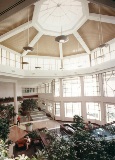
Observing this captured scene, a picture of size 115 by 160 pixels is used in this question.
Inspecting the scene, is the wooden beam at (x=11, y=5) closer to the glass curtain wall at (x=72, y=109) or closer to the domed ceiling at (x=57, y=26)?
the domed ceiling at (x=57, y=26)

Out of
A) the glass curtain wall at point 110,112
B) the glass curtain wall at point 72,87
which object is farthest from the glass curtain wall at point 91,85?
the glass curtain wall at point 110,112

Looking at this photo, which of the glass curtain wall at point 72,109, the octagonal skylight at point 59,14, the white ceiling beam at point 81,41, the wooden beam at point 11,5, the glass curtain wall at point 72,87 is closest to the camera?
the wooden beam at point 11,5

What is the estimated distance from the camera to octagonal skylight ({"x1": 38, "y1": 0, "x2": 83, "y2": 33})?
38.3 ft

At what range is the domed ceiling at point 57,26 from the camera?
1165 centimetres

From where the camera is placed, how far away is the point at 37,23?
1430 cm

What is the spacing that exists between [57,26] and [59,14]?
227 centimetres

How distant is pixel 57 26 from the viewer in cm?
1548

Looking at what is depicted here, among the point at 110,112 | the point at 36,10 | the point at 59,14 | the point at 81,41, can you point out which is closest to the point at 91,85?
the point at 110,112

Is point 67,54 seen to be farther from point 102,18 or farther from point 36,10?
point 36,10

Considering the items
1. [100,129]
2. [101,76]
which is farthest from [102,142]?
[101,76]

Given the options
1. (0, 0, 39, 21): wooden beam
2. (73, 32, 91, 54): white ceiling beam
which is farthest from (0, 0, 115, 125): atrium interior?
(0, 0, 39, 21): wooden beam

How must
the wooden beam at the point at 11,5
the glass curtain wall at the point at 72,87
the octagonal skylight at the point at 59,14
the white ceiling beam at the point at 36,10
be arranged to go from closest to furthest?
the wooden beam at the point at 11,5
the white ceiling beam at the point at 36,10
the octagonal skylight at the point at 59,14
the glass curtain wall at the point at 72,87

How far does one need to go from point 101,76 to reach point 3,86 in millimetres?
14409

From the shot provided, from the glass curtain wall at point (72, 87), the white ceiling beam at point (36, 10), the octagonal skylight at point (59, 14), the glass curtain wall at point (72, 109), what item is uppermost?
the octagonal skylight at point (59, 14)
